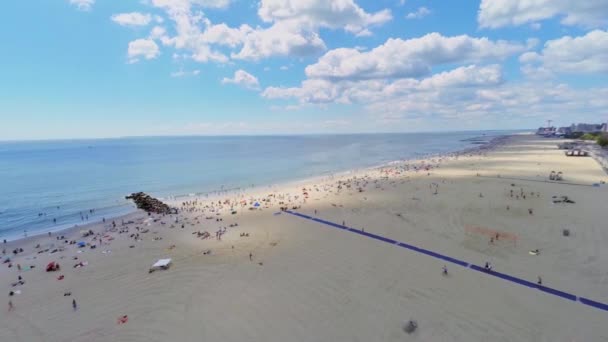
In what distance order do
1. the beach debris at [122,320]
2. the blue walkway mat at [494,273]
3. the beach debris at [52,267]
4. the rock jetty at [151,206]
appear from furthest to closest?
the rock jetty at [151,206], the beach debris at [52,267], the blue walkway mat at [494,273], the beach debris at [122,320]

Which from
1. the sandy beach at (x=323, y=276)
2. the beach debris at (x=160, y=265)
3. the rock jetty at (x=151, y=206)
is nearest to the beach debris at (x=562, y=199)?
the sandy beach at (x=323, y=276)

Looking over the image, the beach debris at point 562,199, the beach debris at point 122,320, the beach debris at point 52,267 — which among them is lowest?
the beach debris at point 122,320

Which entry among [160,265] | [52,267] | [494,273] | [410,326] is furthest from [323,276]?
[52,267]

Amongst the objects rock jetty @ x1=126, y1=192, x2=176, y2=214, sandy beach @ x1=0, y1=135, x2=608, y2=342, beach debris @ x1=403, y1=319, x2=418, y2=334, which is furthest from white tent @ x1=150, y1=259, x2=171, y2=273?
rock jetty @ x1=126, y1=192, x2=176, y2=214

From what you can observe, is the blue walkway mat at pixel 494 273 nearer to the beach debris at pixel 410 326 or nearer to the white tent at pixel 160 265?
the beach debris at pixel 410 326

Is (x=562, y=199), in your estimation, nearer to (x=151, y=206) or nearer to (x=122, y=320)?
(x=122, y=320)

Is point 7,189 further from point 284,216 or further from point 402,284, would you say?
point 402,284

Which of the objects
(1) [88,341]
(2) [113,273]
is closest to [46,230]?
(2) [113,273]
